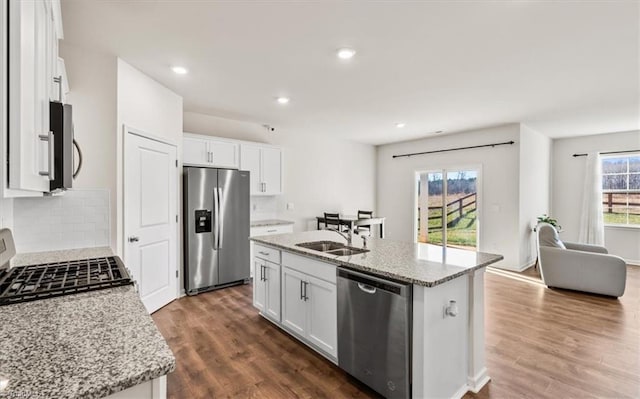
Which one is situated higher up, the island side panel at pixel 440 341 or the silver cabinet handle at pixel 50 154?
A: the silver cabinet handle at pixel 50 154

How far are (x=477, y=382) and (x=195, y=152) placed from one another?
13.3 feet

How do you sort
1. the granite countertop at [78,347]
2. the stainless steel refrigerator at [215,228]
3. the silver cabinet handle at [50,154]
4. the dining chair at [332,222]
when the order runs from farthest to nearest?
the dining chair at [332,222]
the stainless steel refrigerator at [215,228]
the silver cabinet handle at [50,154]
the granite countertop at [78,347]

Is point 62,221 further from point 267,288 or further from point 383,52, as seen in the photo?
point 383,52

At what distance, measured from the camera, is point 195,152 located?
Answer: 168 inches

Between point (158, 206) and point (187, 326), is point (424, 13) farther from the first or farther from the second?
point (187, 326)

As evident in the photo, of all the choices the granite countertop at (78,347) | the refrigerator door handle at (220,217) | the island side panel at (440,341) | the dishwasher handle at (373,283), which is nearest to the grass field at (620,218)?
the island side panel at (440,341)

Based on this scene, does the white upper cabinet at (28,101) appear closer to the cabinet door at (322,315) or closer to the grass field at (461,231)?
the cabinet door at (322,315)

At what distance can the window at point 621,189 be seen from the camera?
578 cm

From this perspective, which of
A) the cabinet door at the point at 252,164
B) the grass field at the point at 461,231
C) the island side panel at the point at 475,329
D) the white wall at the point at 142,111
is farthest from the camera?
the grass field at the point at 461,231

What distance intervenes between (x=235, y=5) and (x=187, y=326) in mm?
2908

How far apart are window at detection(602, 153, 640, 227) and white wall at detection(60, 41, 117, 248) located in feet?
27.0

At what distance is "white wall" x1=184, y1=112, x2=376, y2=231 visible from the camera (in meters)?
5.12

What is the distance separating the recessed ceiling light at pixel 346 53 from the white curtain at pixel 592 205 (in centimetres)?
608

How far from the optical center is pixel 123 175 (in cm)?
295
